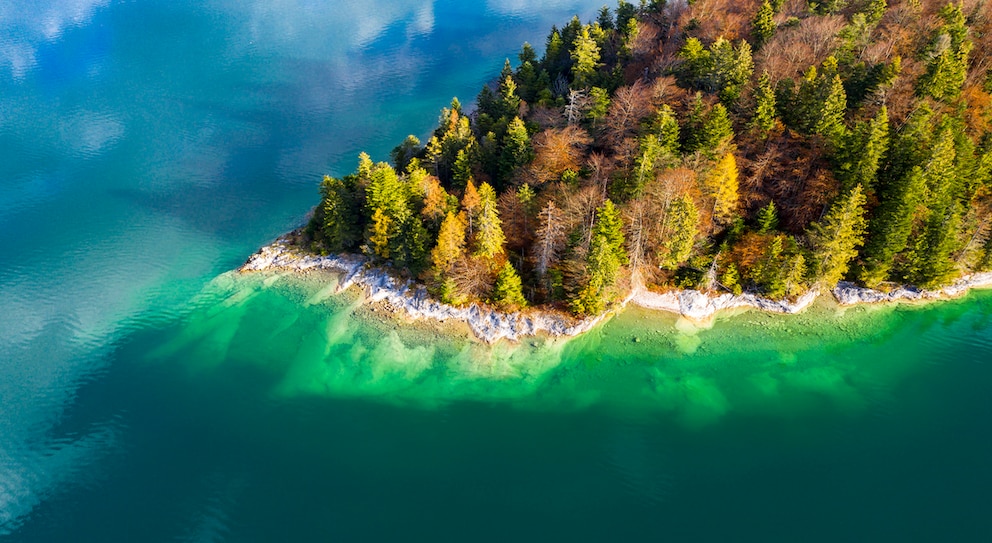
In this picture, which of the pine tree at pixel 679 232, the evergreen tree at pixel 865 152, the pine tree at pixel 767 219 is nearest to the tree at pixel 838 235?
the evergreen tree at pixel 865 152

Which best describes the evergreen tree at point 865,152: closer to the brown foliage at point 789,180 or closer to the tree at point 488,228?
the brown foliage at point 789,180

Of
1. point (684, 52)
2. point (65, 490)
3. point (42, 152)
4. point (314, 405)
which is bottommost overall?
point (65, 490)

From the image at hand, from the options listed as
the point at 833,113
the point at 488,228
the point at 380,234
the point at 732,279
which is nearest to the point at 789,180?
the point at 833,113

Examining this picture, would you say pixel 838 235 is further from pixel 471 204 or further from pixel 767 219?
pixel 471 204

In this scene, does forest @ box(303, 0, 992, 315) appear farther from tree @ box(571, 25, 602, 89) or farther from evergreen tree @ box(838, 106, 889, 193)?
tree @ box(571, 25, 602, 89)

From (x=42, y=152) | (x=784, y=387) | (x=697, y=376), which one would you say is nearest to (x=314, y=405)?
(x=697, y=376)

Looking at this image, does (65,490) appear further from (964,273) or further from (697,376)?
(964,273)

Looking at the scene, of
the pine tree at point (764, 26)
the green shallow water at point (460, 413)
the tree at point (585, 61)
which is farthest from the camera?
the tree at point (585, 61)
